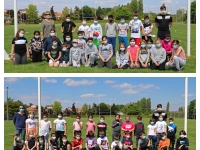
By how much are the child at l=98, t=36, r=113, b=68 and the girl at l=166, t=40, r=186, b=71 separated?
202 cm

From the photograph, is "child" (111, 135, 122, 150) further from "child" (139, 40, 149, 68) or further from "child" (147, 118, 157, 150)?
"child" (139, 40, 149, 68)

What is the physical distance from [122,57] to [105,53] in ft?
1.95

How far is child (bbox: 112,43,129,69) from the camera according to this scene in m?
12.9

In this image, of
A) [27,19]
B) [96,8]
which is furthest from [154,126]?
[27,19]

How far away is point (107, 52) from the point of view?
42.9ft

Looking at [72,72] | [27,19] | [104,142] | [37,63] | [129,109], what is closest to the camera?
[104,142]

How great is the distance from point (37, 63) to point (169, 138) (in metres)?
5.23

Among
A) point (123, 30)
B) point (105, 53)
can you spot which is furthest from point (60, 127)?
point (123, 30)

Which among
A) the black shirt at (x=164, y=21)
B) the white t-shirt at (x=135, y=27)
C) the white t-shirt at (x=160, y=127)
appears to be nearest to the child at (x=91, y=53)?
the white t-shirt at (x=135, y=27)

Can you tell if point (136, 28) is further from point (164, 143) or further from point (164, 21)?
point (164, 143)

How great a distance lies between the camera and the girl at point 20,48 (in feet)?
43.2

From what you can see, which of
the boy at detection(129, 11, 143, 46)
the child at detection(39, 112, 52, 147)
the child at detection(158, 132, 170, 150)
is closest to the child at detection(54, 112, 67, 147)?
the child at detection(39, 112, 52, 147)

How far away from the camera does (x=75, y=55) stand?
13.0m

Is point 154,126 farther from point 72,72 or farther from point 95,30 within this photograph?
point 95,30
